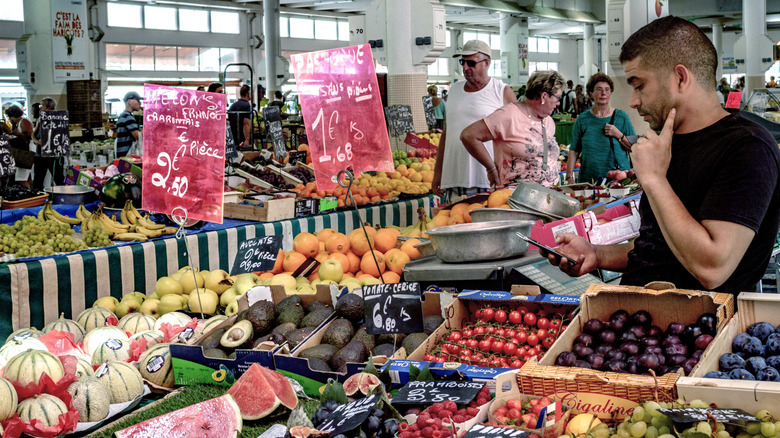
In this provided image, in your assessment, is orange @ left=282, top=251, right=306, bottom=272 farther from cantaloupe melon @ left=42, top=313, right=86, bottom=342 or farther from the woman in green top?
the woman in green top

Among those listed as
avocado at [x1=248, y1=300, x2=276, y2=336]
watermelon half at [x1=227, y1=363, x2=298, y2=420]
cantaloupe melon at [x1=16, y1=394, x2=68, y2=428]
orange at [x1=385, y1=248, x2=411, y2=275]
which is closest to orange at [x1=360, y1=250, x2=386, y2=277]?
orange at [x1=385, y1=248, x2=411, y2=275]

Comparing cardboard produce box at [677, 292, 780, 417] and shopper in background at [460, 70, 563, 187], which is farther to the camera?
shopper in background at [460, 70, 563, 187]

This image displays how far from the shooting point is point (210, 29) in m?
22.7

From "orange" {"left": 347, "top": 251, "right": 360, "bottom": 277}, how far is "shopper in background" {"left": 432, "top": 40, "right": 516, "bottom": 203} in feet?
5.70

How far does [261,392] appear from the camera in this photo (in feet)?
7.99

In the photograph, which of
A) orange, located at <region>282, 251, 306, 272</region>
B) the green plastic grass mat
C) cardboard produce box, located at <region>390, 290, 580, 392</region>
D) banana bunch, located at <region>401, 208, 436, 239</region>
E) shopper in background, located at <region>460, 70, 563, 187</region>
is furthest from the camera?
shopper in background, located at <region>460, 70, 563, 187</region>

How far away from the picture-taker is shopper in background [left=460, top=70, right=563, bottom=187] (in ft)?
15.5

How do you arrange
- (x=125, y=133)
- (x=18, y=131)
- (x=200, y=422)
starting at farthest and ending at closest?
(x=18, y=131) < (x=125, y=133) < (x=200, y=422)

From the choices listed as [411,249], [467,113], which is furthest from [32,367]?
[467,113]

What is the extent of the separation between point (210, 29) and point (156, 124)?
2049cm

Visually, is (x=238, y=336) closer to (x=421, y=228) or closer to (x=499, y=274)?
(x=499, y=274)

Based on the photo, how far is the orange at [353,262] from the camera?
3.99 m

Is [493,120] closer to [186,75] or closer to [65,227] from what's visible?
[65,227]

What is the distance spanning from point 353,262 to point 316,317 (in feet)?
3.42
